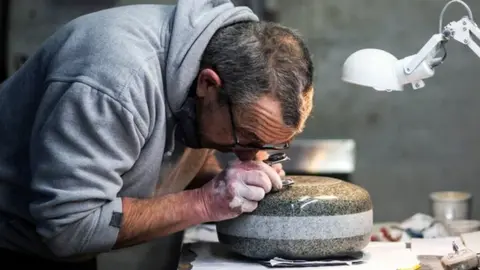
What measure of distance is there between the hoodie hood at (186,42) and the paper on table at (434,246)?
0.61 meters

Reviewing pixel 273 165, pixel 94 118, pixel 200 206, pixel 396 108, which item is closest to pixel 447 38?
pixel 273 165

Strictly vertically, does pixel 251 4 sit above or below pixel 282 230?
above

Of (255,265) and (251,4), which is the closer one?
(255,265)

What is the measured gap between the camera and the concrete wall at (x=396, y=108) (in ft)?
9.44

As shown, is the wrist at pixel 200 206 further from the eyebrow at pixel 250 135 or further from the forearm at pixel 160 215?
the eyebrow at pixel 250 135

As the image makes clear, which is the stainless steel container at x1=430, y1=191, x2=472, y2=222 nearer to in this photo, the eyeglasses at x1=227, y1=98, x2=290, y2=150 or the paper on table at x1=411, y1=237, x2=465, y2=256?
the paper on table at x1=411, y1=237, x2=465, y2=256

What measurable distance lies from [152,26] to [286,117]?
12.8 inches

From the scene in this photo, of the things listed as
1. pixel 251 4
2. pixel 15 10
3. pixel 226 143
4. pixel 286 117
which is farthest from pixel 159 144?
pixel 15 10

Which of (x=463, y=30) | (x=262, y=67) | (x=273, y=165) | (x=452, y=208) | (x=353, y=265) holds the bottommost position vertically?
(x=452, y=208)

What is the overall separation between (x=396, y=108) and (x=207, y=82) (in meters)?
1.45

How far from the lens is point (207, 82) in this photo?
1.60m

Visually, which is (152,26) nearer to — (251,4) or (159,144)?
(159,144)

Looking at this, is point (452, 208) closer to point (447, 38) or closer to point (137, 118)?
point (447, 38)

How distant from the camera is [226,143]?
1662 millimetres
